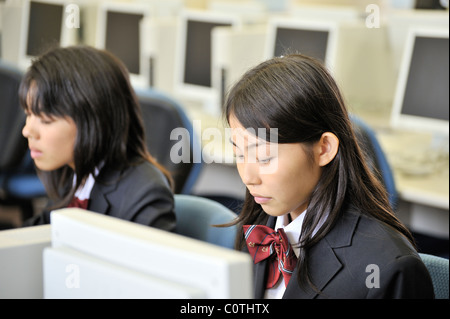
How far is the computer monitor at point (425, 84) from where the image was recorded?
2502 millimetres

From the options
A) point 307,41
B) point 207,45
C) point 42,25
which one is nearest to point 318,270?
point 307,41

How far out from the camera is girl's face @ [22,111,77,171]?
1.53 m

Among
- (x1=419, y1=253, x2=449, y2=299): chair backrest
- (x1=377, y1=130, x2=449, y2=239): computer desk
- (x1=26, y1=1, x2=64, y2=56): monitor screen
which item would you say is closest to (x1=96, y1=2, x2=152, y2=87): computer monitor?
(x1=26, y1=1, x2=64, y2=56): monitor screen

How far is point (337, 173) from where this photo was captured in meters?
1.08

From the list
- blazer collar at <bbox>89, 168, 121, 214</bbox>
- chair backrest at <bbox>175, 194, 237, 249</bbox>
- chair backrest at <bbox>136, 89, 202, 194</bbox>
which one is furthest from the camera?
chair backrest at <bbox>136, 89, 202, 194</bbox>

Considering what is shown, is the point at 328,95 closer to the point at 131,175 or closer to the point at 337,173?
the point at 337,173

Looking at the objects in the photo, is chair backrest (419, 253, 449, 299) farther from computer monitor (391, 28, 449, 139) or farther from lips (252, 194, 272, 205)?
computer monitor (391, 28, 449, 139)

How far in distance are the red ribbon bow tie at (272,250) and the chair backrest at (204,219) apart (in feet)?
0.84

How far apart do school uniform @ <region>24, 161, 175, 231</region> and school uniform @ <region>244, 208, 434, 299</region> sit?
1.66 ft

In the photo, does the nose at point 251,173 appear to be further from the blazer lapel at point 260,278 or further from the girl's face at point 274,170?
the blazer lapel at point 260,278

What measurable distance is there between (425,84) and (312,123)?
65.1 inches

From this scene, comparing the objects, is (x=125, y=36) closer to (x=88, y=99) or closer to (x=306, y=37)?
(x=306, y=37)

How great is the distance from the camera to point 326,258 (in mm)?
1074
